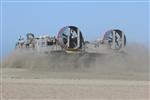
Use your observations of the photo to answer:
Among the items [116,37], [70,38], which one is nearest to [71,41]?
[70,38]

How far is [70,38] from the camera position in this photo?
169 ft

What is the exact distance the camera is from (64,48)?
167 ft

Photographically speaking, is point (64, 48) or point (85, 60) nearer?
point (85, 60)

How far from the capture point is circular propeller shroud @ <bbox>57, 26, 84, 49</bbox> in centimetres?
5138

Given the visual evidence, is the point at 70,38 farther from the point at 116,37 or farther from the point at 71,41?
the point at 116,37

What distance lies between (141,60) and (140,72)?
5307 millimetres

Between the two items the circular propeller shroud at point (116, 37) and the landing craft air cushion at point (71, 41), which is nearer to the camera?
the landing craft air cushion at point (71, 41)

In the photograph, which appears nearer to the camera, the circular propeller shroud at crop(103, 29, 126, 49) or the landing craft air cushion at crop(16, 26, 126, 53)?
the landing craft air cushion at crop(16, 26, 126, 53)

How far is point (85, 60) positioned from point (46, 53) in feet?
15.9

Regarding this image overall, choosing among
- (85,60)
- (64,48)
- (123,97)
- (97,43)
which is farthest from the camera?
(97,43)

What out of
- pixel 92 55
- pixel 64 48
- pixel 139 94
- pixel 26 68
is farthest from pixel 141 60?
pixel 139 94

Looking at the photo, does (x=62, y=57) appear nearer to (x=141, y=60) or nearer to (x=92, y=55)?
(x=92, y=55)

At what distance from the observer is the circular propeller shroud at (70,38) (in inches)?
2023

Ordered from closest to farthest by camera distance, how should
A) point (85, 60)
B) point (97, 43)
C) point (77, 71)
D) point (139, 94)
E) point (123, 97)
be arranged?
point (123, 97) → point (139, 94) → point (77, 71) → point (85, 60) → point (97, 43)
